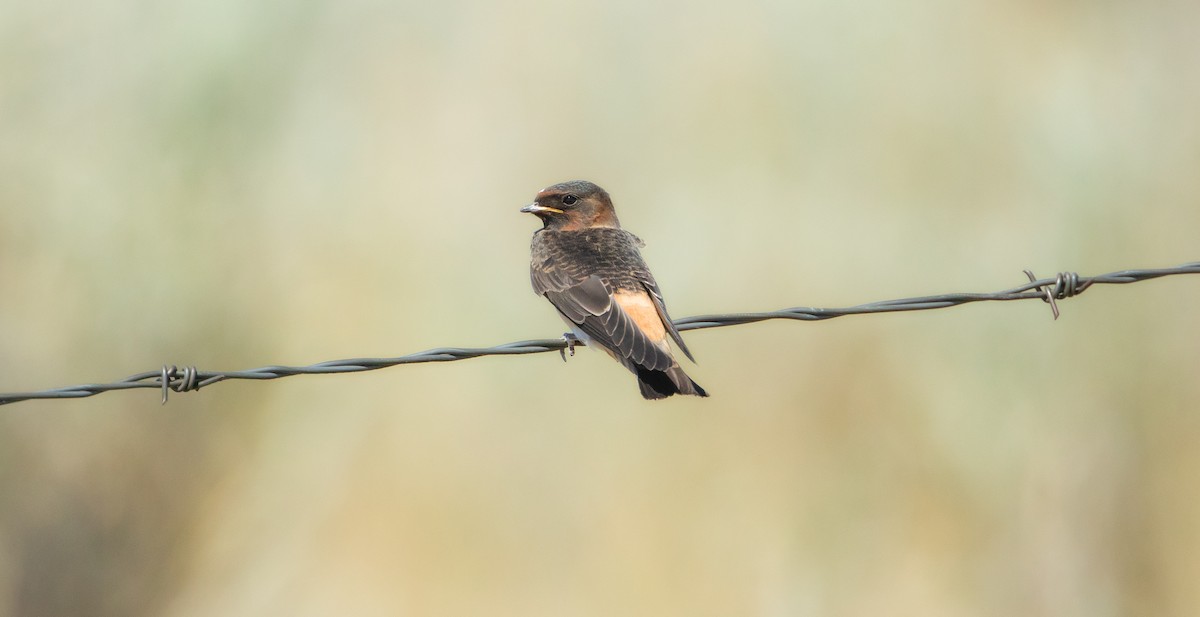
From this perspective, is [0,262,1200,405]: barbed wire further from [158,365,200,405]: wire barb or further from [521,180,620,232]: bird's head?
[521,180,620,232]: bird's head

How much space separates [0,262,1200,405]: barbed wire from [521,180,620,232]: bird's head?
2283 mm

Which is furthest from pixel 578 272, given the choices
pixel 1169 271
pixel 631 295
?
pixel 1169 271

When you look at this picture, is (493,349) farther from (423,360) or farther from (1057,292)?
(1057,292)

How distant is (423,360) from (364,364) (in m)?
0.22

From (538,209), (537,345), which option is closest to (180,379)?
A: (537,345)

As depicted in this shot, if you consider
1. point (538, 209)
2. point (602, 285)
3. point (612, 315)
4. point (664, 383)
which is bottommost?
point (664, 383)

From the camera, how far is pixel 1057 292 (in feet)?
16.3

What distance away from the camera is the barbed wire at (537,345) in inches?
171

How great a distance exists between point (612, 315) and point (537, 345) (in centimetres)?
102

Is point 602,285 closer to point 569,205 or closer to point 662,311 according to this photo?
point 662,311

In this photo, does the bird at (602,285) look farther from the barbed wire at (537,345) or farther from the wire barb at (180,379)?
the wire barb at (180,379)

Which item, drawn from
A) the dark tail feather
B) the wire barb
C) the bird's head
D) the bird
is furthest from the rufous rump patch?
the wire barb

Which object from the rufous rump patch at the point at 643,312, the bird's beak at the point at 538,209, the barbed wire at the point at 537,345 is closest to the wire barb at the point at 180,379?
the barbed wire at the point at 537,345

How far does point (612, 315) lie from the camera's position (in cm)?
578
